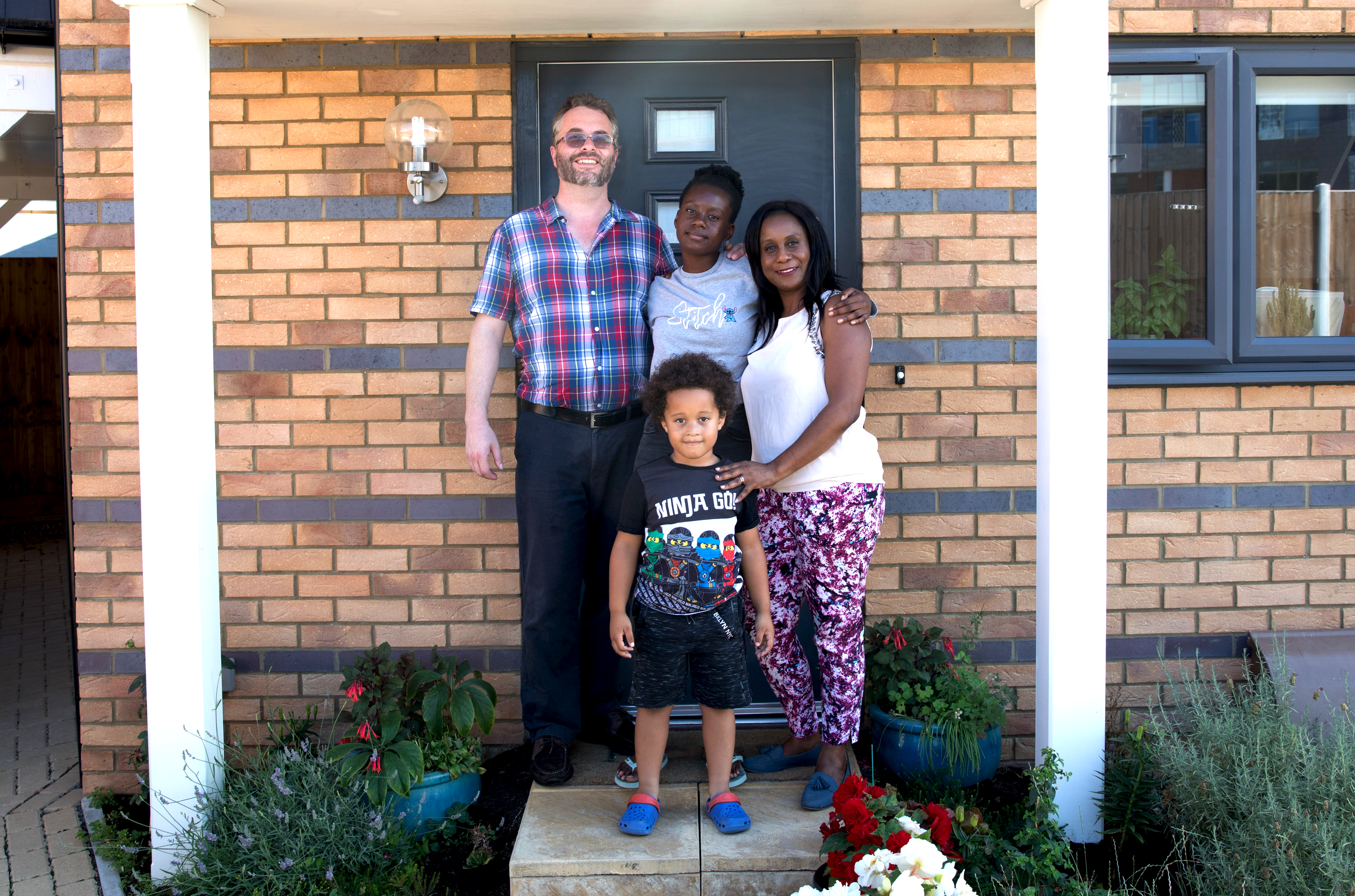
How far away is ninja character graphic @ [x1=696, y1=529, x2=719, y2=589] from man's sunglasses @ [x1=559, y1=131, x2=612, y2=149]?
51.1 inches

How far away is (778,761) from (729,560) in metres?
0.81

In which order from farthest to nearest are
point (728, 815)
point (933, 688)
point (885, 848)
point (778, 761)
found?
point (933, 688), point (778, 761), point (728, 815), point (885, 848)

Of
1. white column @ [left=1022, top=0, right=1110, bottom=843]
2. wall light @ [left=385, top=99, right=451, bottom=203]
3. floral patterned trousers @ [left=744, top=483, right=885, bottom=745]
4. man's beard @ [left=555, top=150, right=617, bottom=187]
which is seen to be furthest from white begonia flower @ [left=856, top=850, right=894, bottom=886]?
wall light @ [left=385, top=99, right=451, bottom=203]

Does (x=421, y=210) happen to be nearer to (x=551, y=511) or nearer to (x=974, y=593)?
(x=551, y=511)

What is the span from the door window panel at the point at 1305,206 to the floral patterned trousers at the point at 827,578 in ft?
6.74

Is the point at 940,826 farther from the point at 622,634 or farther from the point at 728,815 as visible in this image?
the point at 622,634

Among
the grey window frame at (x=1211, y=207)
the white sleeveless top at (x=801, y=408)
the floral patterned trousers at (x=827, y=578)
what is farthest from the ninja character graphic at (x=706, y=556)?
the grey window frame at (x=1211, y=207)

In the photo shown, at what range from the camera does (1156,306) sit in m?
3.49

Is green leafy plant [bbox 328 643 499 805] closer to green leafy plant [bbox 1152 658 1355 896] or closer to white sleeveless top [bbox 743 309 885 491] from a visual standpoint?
white sleeveless top [bbox 743 309 885 491]

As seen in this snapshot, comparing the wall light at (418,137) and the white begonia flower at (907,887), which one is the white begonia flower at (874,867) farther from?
the wall light at (418,137)

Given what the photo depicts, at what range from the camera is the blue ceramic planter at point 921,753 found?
2.94 m

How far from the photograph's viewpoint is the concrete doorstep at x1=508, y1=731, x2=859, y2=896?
7.82 feet

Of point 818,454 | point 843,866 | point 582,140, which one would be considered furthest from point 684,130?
point 843,866

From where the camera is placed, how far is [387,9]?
2975mm
